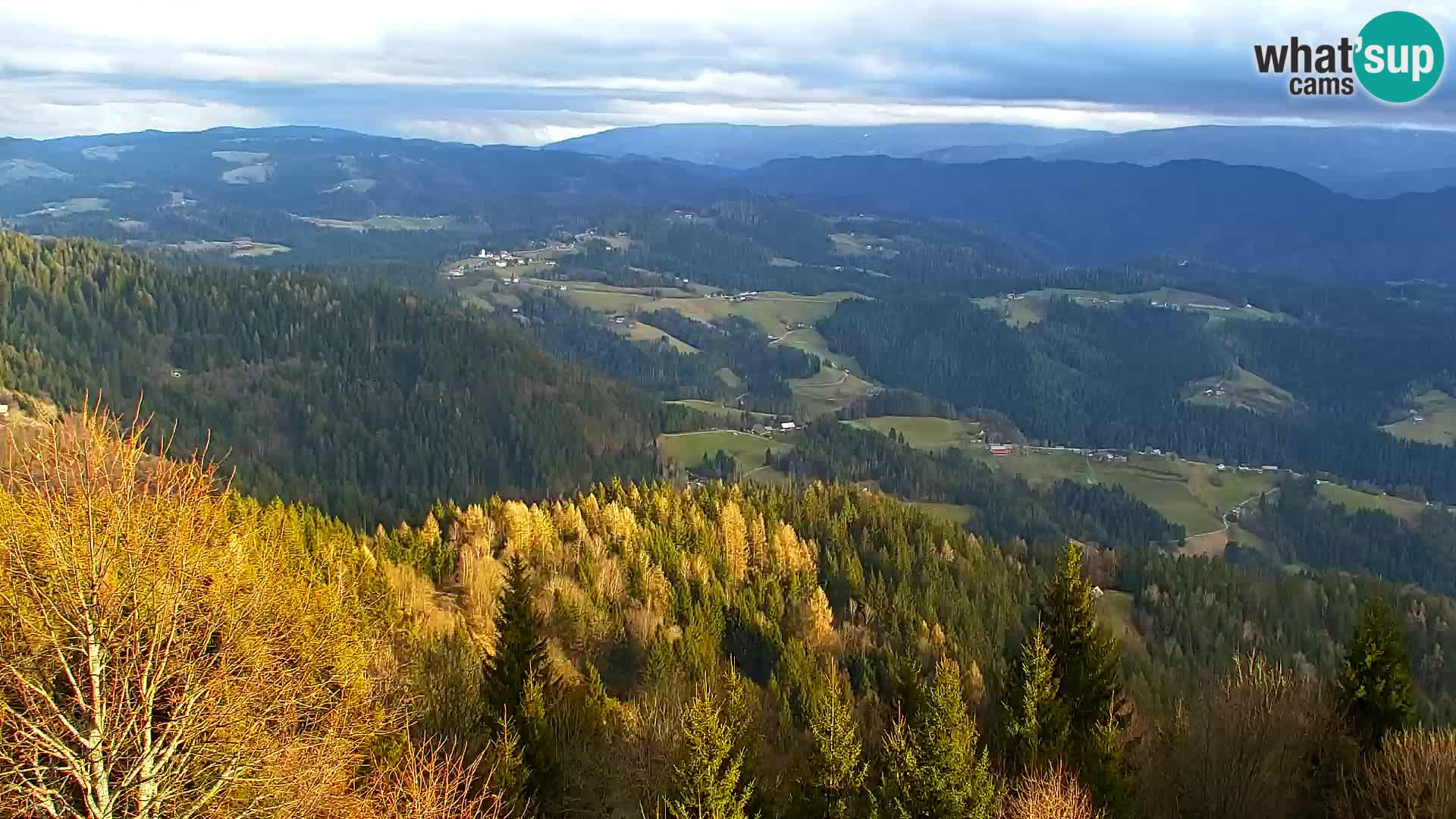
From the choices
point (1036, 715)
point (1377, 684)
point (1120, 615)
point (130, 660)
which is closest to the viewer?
point (130, 660)

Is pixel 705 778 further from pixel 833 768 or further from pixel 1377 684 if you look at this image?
pixel 1377 684

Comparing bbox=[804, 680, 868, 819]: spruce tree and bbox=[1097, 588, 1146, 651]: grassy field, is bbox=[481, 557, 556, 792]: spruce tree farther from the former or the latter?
bbox=[1097, 588, 1146, 651]: grassy field

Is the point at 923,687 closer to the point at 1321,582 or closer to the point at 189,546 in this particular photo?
the point at 189,546

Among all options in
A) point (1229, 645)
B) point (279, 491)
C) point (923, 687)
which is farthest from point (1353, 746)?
point (279, 491)

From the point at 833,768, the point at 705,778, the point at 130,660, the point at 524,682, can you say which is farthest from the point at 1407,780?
the point at 130,660

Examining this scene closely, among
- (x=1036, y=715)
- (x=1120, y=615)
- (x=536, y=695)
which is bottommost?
(x=1120, y=615)

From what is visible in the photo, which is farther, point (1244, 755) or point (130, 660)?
point (1244, 755)

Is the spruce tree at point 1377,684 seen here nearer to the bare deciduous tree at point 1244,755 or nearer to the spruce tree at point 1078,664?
the bare deciduous tree at point 1244,755
